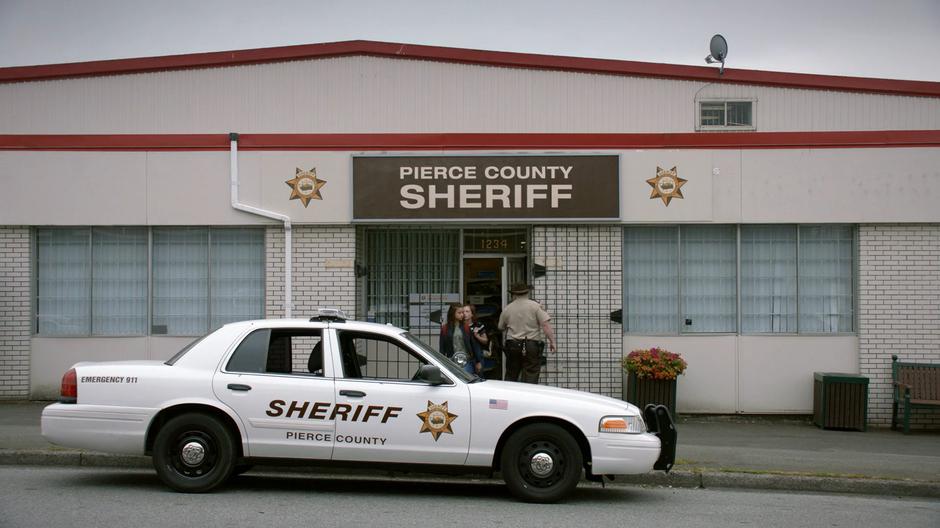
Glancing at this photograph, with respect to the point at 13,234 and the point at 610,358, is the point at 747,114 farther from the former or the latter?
the point at 13,234

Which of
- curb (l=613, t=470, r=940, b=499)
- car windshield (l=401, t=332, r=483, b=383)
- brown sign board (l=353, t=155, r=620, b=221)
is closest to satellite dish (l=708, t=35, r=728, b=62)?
brown sign board (l=353, t=155, r=620, b=221)

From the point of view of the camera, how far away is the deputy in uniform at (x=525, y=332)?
40.3ft

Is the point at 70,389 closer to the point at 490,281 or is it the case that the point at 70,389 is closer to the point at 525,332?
the point at 525,332

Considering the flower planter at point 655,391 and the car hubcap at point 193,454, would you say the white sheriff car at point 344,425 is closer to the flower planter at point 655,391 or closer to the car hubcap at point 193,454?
the car hubcap at point 193,454

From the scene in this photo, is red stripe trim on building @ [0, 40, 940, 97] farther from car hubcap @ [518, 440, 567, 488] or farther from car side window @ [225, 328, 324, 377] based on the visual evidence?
car hubcap @ [518, 440, 567, 488]

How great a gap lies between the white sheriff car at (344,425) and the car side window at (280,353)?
0.12m

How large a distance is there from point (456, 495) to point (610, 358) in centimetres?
511

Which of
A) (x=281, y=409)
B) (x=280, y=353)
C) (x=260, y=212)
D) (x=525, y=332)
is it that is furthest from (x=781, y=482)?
(x=260, y=212)

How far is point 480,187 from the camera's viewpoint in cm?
1293

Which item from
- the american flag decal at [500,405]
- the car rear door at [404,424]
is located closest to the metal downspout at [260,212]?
the car rear door at [404,424]

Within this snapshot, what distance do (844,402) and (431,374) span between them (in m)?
7.23

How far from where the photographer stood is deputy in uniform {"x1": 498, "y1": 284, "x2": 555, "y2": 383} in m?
12.3

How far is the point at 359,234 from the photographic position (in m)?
13.4

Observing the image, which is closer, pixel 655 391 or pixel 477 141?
pixel 655 391
